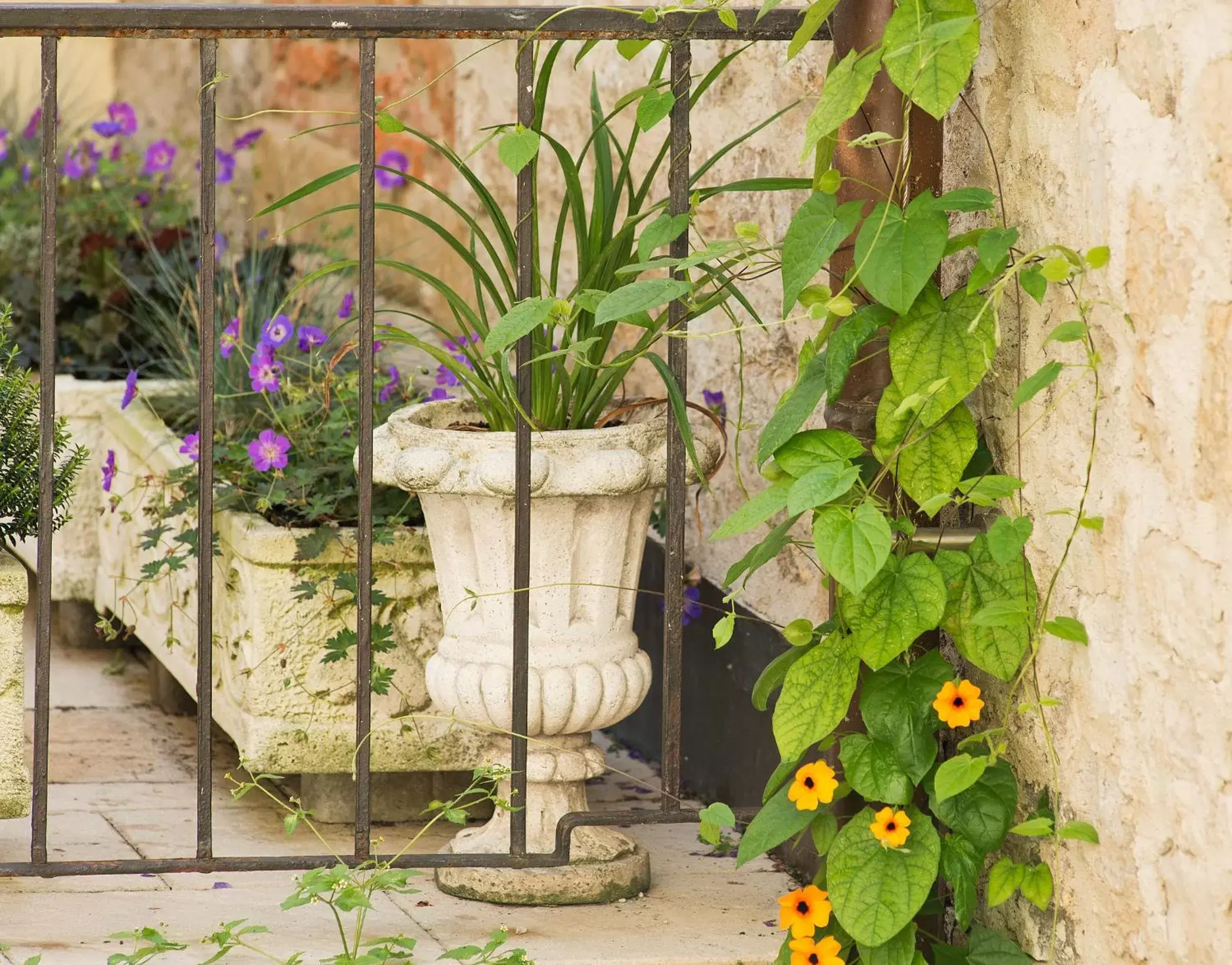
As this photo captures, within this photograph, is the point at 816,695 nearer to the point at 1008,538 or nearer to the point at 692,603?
the point at 1008,538

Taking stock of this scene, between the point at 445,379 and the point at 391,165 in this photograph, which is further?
the point at 391,165

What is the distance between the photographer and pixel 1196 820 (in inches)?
58.0

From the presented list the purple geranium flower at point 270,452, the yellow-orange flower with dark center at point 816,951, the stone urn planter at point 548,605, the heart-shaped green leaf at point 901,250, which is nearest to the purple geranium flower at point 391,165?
the purple geranium flower at point 270,452

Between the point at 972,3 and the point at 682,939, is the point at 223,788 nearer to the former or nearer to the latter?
the point at 682,939

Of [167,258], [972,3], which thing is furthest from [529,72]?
[167,258]

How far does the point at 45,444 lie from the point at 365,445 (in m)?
0.37

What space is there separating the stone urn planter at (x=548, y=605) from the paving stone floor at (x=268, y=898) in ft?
0.30

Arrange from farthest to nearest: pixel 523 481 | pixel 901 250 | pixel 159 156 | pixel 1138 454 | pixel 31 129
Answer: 1. pixel 31 129
2. pixel 159 156
3. pixel 523 481
4. pixel 901 250
5. pixel 1138 454

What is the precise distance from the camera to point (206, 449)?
6.54 ft

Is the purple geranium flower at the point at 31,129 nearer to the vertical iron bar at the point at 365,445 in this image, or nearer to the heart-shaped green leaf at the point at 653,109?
the vertical iron bar at the point at 365,445

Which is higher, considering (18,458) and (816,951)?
(18,458)

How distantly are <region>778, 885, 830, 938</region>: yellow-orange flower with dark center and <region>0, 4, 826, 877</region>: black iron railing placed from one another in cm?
25

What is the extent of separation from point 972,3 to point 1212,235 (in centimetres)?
39

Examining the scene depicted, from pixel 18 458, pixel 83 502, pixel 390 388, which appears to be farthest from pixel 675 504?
pixel 83 502
